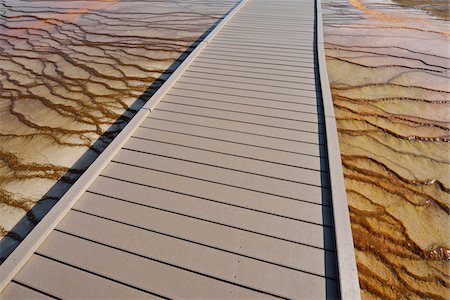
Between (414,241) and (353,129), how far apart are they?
64.0 inches

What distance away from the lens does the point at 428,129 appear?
3865 mm

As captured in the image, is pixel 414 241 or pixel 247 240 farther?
pixel 414 241

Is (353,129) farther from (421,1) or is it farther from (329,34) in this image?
(421,1)

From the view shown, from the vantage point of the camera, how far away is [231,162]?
9.45 feet

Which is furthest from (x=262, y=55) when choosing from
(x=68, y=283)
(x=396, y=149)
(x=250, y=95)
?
(x=68, y=283)

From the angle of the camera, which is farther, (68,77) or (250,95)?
(68,77)

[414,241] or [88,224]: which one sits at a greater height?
[88,224]

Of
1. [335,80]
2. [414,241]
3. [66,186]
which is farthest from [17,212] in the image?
[335,80]

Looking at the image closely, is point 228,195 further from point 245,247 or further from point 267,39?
point 267,39

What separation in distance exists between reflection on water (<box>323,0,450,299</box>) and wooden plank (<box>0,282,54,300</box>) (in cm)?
232

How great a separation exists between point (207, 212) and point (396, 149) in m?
2.54

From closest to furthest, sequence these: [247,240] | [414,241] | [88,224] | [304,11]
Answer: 1. [247,240]
2. [88,224]
3. [414,241]
4. [304,11]

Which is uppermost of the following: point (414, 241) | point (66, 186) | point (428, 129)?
point (428, 129)

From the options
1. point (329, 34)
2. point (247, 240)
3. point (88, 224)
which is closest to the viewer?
point (247, 240)
